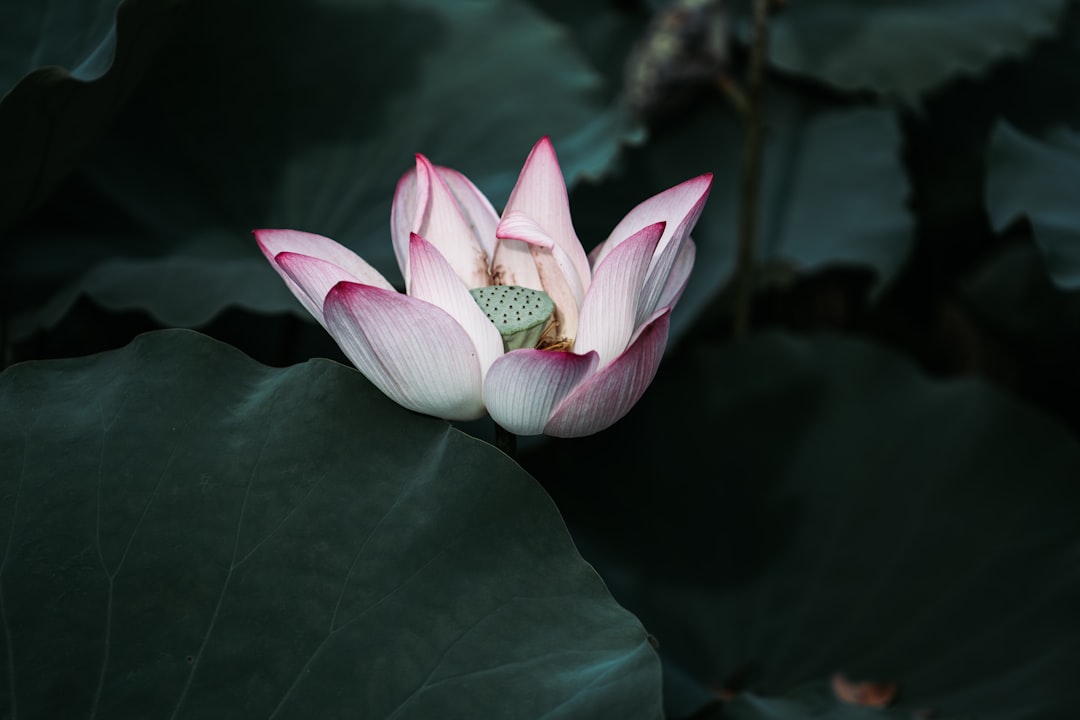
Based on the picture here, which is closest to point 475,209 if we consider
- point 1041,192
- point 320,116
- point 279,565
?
point 279,565

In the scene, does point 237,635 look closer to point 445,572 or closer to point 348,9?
point 445,572

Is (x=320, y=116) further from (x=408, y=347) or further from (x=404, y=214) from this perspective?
(x=408, y=347)

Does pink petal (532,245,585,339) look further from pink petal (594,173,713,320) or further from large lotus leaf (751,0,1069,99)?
large lotus leaf (751,0,1069,99)

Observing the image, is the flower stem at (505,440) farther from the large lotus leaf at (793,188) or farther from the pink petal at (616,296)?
the large lotus leaf at (793,188)

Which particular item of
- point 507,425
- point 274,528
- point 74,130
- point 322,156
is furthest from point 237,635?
point 322,156

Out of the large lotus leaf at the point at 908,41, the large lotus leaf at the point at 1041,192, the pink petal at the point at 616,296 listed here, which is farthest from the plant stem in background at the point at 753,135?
the pink petal at the point at 616,296

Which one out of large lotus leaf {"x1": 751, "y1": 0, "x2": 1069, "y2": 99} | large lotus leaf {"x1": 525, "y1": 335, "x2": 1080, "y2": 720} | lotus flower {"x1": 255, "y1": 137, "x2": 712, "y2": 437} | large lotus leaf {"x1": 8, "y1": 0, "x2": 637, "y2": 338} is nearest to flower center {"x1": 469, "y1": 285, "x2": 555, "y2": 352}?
lotus flower {"x1": 255, "y1": 137, "x2": 712, "y2": 437}

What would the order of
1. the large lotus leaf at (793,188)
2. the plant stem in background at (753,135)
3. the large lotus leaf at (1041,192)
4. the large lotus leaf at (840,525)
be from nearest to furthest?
the large lotus leaf at (1041,192)
the large lotus leaf at (840,525)
the plant stem in background at (753,135)
the large lotus leaf at (793,188)

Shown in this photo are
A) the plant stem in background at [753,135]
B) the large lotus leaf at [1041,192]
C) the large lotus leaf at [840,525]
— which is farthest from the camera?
the plant stem in background at [753,135]
